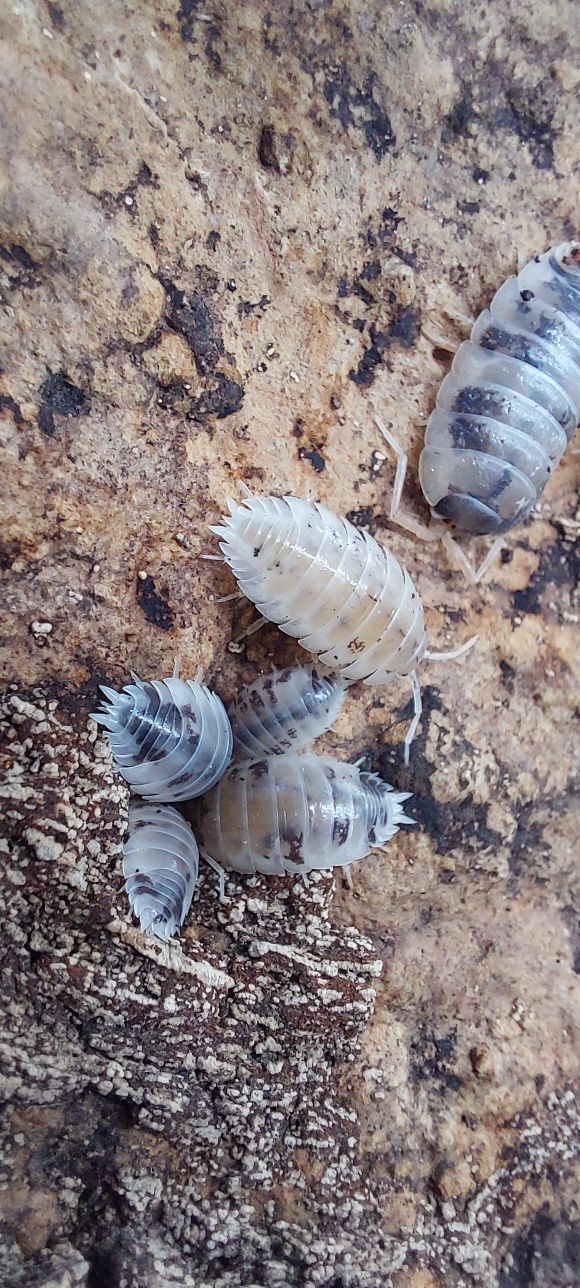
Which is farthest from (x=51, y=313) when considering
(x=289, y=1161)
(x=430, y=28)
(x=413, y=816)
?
(x=289, y=1161)

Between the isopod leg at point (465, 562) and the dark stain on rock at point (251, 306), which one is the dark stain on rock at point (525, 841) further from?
the dark stain on rock at point (251, 306)

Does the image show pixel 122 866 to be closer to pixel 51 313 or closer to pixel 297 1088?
pixel 297 1088

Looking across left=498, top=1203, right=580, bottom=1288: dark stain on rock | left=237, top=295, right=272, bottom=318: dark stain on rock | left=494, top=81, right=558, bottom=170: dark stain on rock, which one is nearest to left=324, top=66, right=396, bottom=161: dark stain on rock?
left=494, top=81, right=558, bottom=170: dark stain on rock

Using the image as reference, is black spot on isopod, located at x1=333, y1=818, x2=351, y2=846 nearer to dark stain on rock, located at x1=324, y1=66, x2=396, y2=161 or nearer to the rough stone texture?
the rough stone texture

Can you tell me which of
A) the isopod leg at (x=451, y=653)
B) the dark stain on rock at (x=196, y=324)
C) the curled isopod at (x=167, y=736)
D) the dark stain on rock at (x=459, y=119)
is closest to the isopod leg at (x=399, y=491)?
the isopod leg at (x=451, y=653)

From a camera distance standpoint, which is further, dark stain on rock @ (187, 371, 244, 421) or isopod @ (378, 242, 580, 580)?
isopod @ (378, 242, 580, 580)

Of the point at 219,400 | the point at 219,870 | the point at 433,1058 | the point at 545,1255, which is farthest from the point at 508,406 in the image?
the point at 545,1255
